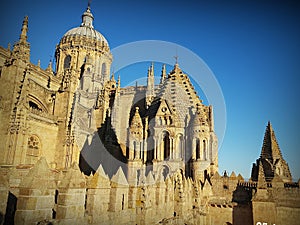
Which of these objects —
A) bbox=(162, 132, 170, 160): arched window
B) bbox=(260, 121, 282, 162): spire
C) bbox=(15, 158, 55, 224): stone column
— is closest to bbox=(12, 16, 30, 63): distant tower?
bbox=(162, 132, 170, 160): arched window

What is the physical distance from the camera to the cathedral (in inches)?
362

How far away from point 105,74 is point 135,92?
11758 mm

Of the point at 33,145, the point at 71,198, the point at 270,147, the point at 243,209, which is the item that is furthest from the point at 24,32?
the point at 270,147

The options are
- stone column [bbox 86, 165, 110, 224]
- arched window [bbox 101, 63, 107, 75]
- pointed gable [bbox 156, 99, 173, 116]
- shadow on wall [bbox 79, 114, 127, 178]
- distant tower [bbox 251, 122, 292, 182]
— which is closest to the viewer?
stone column [bbox 86, 165, 110, 224]

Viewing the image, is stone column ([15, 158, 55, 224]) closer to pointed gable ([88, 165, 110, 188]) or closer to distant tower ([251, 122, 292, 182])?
pointed gable ([88, 165, 110, 188])

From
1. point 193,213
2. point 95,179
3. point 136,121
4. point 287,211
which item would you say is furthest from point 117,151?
point 95,179

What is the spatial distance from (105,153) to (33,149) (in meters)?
9.87

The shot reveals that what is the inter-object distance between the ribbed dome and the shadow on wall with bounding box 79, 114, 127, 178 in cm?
2221

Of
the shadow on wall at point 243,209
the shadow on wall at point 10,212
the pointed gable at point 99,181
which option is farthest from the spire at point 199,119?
the shadow on wall at point 10,212

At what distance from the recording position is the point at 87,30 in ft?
158

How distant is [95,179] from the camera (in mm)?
9938

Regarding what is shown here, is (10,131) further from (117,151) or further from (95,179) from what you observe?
(117,151)

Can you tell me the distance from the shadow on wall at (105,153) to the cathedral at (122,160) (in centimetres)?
12

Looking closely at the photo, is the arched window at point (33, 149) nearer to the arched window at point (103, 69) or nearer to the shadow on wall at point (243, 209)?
the shadow on wall at point (243, 209)
